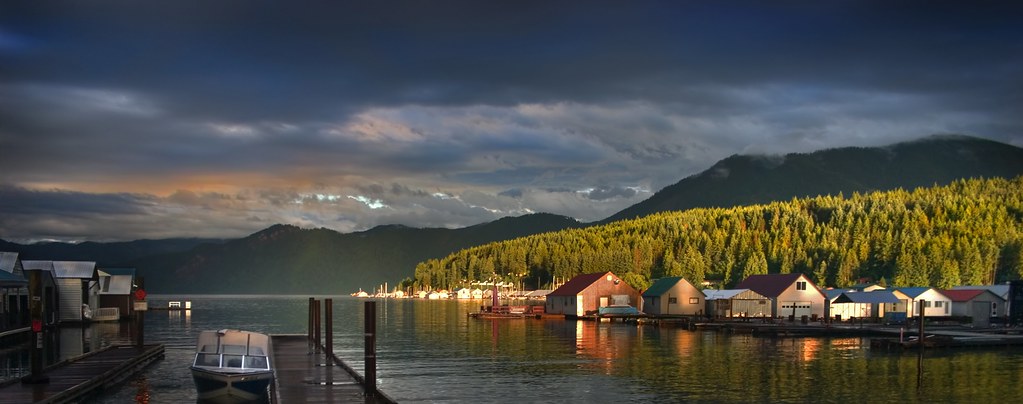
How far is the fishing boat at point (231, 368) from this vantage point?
138 feet

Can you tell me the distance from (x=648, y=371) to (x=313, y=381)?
74.4 ft

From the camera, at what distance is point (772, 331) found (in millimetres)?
101875

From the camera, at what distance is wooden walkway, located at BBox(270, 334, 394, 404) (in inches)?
1591

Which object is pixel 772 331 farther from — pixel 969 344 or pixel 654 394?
pixel 654 394

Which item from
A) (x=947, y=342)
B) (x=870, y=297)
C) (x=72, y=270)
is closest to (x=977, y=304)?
(x=870, y=297)

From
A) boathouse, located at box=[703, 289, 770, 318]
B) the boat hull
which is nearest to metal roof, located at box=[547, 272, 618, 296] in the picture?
boathouse, located at box=[703, 289, 770, 318]

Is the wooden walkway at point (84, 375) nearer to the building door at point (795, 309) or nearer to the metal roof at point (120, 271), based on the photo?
the metal roof at point (120, 271)

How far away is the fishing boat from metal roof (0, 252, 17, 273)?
49.2 meters

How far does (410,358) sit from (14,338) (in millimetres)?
38306

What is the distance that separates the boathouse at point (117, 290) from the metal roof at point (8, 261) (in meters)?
38.4

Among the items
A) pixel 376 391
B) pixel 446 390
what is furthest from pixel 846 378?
pixel 376 391

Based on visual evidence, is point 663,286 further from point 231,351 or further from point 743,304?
point 231,351

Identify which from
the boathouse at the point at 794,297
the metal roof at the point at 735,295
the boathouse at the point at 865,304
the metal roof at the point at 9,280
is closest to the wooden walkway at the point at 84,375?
the metal roof at the point at 9,280

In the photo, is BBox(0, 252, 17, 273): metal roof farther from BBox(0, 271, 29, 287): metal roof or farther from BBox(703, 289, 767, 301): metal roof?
BBox(703, 289, 767, 301): metal roof
